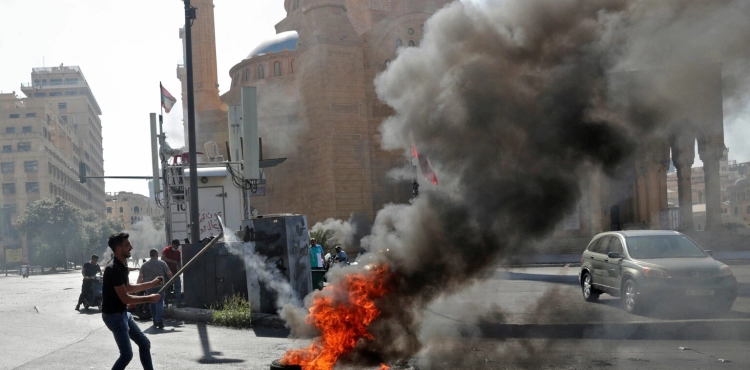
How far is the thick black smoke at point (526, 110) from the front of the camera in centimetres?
782

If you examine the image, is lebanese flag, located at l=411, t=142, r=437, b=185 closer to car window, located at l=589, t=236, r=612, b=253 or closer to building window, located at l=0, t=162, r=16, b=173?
car window, located at l=589, t=236, r=612, b=253

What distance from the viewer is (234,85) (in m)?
52.0

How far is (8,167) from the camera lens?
78.1 meters

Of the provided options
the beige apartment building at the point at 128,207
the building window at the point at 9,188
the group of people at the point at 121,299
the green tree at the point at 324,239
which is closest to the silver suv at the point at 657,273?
the group of people at the point at 121,299

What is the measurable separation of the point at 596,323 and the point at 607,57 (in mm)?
4009

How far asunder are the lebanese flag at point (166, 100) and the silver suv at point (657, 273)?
1488 centimetres

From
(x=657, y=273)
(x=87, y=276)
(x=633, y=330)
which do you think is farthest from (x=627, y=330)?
(x=87, y=276)

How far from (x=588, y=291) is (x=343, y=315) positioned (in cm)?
744

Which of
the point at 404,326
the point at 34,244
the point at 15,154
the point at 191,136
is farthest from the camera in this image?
the point at 15,154

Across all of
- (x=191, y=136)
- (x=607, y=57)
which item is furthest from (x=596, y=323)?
(x=191, y=136)

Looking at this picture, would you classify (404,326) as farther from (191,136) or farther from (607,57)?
(191,136)

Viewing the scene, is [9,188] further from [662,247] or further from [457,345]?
[457,345]

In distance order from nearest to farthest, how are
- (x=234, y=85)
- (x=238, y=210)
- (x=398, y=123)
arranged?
(x=398, y=123) → (x=238, y=210) → (x=234, y=85)

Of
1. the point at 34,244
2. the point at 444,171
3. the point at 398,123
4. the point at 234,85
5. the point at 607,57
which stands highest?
the point at 234,85
